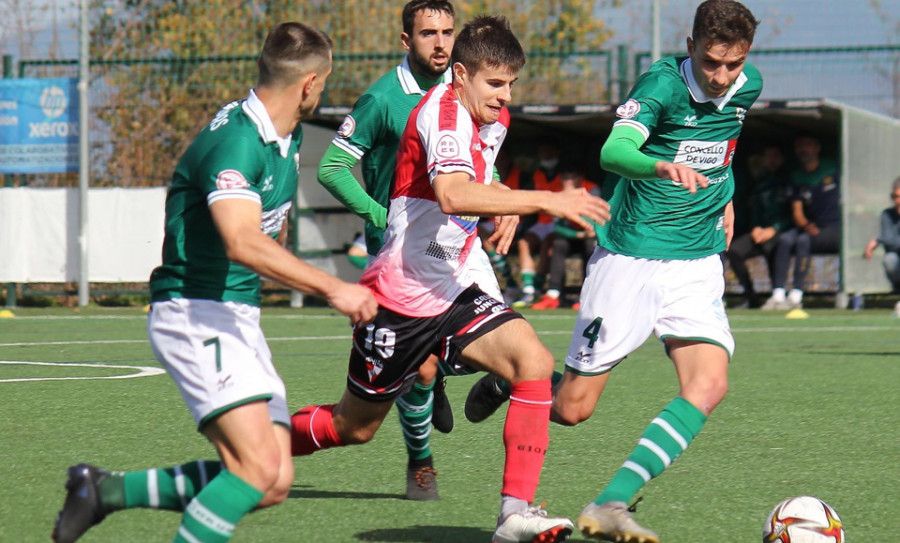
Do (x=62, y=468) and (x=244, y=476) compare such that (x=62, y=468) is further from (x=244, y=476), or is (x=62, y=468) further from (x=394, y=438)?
(x=244, y=476)

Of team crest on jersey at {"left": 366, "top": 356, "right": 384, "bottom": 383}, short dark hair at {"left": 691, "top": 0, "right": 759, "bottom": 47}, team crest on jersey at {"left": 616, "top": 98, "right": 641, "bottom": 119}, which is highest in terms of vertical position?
short dark hair at {"left": 691, "top": 0, "right": 759, "bottom": 47}

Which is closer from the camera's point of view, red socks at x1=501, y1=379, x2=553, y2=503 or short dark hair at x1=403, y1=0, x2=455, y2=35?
red socks at x1=501, y1=379, x2=553, y2=503

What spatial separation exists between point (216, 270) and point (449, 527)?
141cm

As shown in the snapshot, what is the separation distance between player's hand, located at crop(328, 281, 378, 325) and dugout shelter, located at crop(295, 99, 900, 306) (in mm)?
12393

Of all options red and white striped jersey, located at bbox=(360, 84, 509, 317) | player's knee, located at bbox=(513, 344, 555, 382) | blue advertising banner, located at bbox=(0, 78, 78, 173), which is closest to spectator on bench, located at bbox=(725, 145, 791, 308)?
blue advertising banner, located at bbox=(0, 78, 78, 173)

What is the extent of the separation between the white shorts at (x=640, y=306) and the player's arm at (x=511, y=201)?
2.97ft

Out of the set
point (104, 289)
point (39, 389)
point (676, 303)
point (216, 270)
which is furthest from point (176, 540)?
point (104, 289)

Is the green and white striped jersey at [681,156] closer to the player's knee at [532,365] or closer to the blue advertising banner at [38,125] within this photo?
the player's knee at [532,365]

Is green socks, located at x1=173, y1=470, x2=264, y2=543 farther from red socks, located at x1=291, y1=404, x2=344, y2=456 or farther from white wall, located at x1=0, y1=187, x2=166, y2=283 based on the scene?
white wall, located at x1=0, y1=187, x2=166, y2=283

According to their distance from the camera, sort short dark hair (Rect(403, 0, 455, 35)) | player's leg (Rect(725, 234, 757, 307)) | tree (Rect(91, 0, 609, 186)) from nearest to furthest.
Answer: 1. short dark hair (Rect(403, 0, 455, 35))
2. player's leg (Rect(725, 234, 757, 307))
3. tree (Rect(91, 0, 609, 186))

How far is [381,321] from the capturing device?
4.87 metres

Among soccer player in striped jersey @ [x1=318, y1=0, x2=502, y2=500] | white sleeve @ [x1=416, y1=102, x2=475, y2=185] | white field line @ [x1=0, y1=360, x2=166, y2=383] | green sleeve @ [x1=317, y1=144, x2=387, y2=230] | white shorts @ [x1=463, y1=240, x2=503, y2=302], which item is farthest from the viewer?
white field line @ [x1=0, y1=360, x2=166, y2=383]

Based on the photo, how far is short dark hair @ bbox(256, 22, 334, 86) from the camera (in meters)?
4.02

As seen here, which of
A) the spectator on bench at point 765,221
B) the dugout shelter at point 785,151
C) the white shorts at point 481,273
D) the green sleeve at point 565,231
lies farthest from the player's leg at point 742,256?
the white shorts at point 481,273
